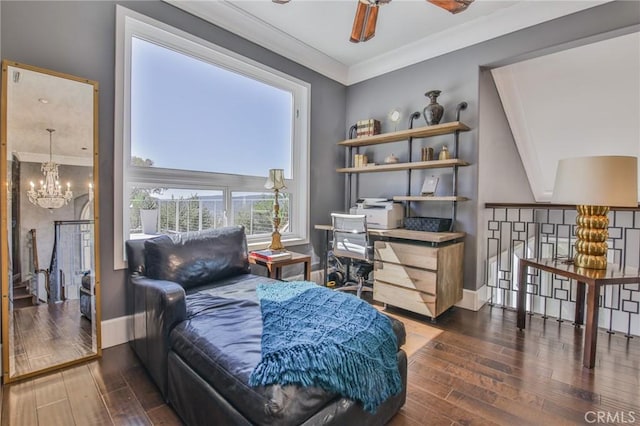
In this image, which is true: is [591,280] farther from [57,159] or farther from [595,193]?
[57,159]

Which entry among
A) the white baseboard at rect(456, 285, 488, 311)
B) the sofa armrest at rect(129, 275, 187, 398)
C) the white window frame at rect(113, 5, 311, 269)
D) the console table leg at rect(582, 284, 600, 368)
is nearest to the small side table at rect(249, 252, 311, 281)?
the white window frame at rect(113, 5, 311, 269)

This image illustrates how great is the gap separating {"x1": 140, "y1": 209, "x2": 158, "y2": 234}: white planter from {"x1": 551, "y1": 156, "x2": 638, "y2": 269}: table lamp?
306 centimetres

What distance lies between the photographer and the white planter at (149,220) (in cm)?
231

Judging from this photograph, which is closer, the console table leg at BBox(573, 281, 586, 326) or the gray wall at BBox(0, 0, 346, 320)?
the gray wall at BBox(0, 0, 346, 320)

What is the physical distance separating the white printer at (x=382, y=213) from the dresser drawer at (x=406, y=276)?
1.35 feet

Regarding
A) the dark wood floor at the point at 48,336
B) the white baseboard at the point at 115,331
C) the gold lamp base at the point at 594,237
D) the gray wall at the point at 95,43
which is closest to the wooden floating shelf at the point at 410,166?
the gold lamp base at the point at 594,237

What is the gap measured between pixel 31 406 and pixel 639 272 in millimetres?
3651

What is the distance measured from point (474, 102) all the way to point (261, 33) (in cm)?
214

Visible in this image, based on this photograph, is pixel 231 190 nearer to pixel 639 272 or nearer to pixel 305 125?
pixel 305 125

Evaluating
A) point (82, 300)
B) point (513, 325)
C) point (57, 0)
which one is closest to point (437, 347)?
point (513, 325)

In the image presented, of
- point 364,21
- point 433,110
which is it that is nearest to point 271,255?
point 364,21

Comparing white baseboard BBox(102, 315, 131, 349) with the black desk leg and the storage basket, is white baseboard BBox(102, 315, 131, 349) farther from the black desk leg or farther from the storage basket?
the black desk leg

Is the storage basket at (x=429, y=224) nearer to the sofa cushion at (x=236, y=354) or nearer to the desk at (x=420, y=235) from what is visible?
the desk at (x=420, y=235)

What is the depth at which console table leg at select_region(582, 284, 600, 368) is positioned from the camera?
5.99ft
